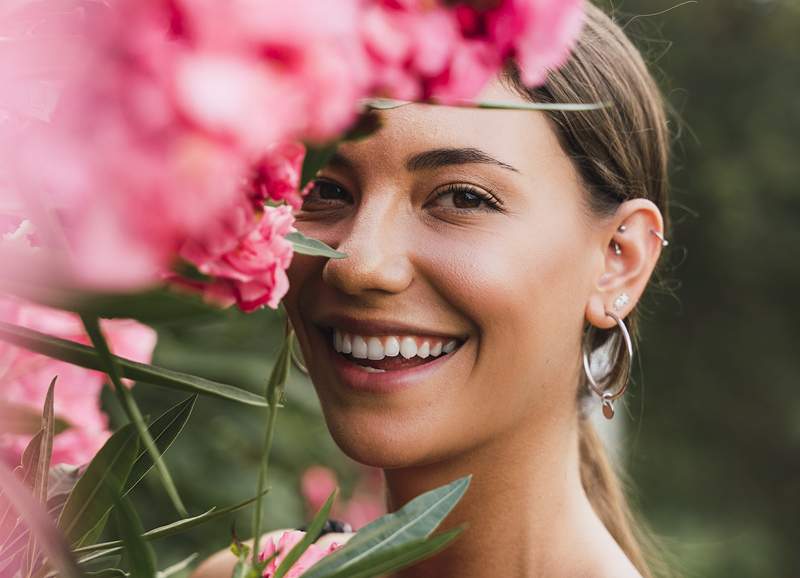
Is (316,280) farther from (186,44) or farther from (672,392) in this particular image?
(672,392)

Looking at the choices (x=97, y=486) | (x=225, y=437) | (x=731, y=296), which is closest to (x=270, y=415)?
(x=97, y=486)

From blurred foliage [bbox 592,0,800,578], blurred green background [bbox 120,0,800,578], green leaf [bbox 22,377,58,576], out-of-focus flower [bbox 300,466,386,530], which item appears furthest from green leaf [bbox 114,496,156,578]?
blurred foliage [bbox 592,0,800,578]

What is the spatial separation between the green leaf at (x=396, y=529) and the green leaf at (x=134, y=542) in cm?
12

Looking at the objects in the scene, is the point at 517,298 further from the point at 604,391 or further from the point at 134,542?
the point at 134,542

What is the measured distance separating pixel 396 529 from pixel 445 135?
625 mm

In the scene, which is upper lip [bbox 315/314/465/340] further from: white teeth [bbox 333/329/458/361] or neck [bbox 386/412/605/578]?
neck [bbox 386/412/605/578]

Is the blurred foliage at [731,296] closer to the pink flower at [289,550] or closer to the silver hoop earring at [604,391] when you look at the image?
the silver hoop earring at [604,391]

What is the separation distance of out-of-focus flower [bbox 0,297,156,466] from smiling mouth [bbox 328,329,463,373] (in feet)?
0.97

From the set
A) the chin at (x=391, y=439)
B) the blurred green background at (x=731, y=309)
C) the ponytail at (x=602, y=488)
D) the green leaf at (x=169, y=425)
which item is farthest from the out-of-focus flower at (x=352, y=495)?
the blurred green background at (x=731, y=309)

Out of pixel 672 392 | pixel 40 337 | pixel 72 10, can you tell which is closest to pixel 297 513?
pixel 40 337

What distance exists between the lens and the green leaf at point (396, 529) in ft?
2.48

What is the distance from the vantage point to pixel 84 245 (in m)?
0.40

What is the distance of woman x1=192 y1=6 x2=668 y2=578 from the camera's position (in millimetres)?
1298

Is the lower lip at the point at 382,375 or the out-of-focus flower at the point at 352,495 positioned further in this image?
the out-of-focus flower at the point at 352,495
